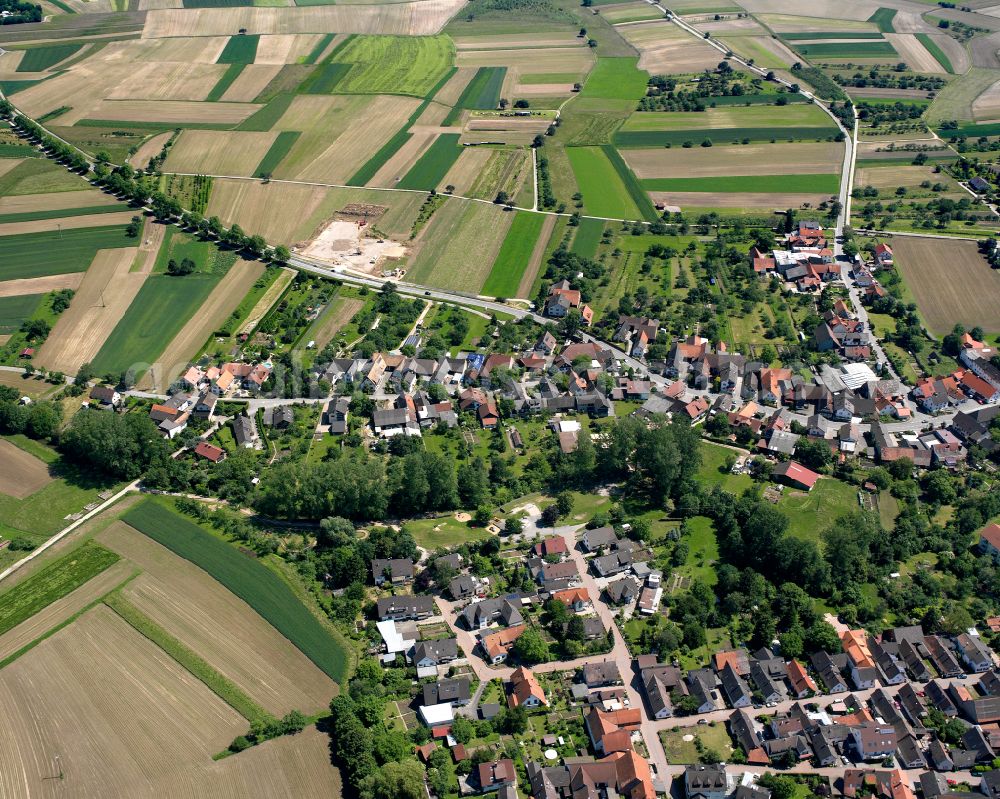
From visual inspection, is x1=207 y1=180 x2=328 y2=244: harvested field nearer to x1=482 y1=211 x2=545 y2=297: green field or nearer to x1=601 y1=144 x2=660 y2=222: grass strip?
x1=482 y1=211 x2=545 y2=297: green field

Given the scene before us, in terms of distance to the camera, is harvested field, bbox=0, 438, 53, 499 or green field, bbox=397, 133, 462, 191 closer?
harvested field, bbox=0, 438, 53, 499

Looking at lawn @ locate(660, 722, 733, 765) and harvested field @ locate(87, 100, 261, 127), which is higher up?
harvested field @ locate(87, 100, 261, 127)

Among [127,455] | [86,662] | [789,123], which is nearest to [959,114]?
[789,123]

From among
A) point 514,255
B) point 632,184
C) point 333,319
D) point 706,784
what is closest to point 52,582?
point 333,319

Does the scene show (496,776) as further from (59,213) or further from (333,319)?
(59,213)

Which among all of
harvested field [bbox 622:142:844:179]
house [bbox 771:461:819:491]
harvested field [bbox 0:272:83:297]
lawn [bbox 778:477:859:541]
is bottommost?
lawn [bbox 778:477:859:541]

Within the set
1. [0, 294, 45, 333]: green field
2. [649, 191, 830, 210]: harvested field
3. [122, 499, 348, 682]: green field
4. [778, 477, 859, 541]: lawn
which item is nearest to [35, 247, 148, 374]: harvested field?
[0, 294, 45, 333]: green field

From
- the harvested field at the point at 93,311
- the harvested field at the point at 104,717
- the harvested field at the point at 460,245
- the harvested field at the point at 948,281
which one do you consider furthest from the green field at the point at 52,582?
the harvested field at the point at 948,281
